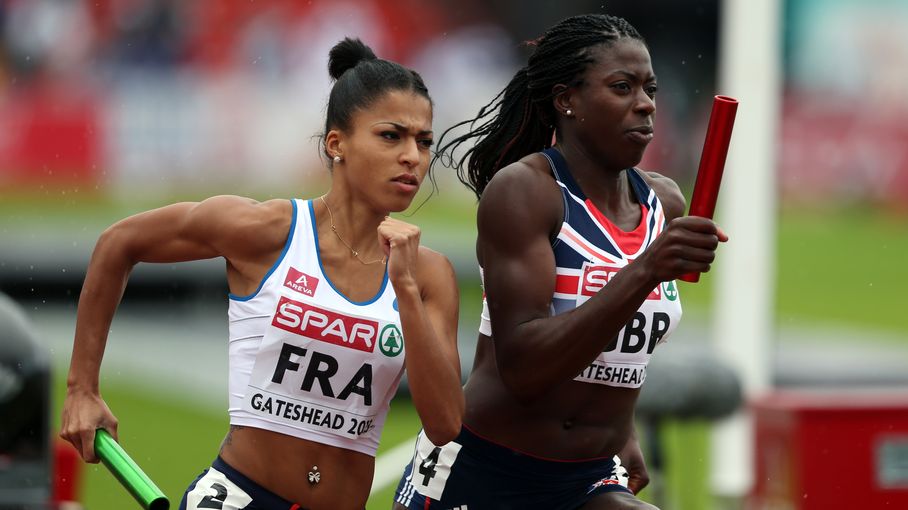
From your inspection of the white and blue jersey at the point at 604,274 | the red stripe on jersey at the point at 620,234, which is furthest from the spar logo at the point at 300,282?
the red stripe on jersey at the point at 620,234

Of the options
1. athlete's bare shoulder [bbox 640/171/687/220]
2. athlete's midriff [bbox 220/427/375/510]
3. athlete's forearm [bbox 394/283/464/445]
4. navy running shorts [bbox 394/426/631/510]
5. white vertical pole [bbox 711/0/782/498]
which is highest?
white vertical pole [bbox 711/0/782/498]

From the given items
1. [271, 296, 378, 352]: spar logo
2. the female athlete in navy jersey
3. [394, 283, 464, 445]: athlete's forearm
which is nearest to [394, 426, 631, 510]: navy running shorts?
the female athlete in navy jersey

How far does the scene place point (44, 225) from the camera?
21844 millimetres

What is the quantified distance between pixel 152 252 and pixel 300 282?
0.43 m

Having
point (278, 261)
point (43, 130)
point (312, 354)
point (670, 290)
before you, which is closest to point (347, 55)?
point (278, 261)

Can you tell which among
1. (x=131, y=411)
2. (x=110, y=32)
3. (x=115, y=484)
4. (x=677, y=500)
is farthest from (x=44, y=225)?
(x=677, y=500)

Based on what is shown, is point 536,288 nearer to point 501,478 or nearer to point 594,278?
Result: point 594,278

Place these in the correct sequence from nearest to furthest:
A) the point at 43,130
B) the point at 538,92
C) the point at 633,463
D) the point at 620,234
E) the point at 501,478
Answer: the point at 620,234
the point at 501,478
the point at 538,92
the point at 633,463
the point at 43,130

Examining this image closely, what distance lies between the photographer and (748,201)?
9117 millimetres

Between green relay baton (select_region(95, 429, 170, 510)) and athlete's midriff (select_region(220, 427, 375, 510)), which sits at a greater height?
athlete's midriff (select_region(220, 427, 375, 510))

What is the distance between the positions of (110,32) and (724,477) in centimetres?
1631

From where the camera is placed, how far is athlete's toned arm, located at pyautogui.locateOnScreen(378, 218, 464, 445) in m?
3.76

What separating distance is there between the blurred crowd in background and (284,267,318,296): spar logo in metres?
13.9

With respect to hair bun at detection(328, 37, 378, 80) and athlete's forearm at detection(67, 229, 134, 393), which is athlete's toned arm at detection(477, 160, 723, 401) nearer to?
hair bun at detection(328, 37, 378, 80)
